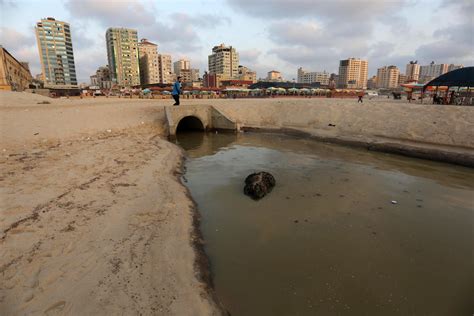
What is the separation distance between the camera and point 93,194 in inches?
296

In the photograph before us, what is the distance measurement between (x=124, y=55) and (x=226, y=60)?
60.8 m

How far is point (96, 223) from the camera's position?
6.12 metres

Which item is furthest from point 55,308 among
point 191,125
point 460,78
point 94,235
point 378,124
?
point 460,78

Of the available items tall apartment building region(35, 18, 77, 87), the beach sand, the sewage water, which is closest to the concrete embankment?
the sewage water

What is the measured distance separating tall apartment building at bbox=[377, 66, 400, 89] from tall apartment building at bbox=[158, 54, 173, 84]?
501 ft

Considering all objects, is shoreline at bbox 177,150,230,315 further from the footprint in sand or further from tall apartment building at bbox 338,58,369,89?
tall apartment building at bbox 338,58,369,89

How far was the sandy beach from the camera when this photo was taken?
163 inches

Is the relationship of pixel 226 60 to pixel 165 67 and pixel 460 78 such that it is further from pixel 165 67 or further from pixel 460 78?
pixel 460 78

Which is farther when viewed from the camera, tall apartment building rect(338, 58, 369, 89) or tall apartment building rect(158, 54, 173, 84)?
tall apartment building rect(338, 58, 369, 89)

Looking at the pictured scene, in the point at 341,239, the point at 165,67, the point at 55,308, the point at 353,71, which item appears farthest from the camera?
the point at 353,71

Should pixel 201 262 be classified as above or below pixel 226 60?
below

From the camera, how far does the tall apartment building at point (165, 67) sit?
153 m

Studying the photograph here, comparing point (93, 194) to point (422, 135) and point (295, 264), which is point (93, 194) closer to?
point (295, 264)

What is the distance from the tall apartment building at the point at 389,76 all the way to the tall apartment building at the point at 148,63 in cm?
15964
